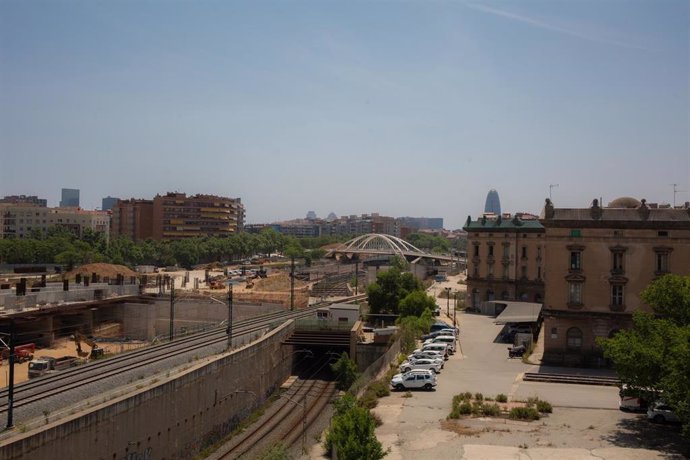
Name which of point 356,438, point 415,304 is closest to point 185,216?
point 415,304

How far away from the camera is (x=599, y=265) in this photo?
4222 cm

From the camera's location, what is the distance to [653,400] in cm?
2772

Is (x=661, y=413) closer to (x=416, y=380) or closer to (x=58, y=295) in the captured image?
(x=416, y=380)

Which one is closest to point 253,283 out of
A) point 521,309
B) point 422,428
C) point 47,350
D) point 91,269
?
point 91,269

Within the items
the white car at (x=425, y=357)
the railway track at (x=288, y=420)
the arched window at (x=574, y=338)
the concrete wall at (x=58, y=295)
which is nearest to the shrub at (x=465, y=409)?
the railway track at (x=288, y=420)

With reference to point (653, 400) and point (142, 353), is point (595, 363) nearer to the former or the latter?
point (653, 400)

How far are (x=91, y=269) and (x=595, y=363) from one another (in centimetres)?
7611

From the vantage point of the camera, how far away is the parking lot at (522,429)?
26.2 meters

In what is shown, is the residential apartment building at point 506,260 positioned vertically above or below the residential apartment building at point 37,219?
below

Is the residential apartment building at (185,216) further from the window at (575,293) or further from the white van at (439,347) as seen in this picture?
the window at (575,293)

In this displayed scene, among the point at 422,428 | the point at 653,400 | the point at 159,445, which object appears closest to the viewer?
the point at 653,400

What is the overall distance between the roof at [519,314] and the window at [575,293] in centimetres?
891

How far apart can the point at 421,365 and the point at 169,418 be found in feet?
53.0

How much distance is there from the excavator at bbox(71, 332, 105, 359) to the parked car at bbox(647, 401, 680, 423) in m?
38.0
